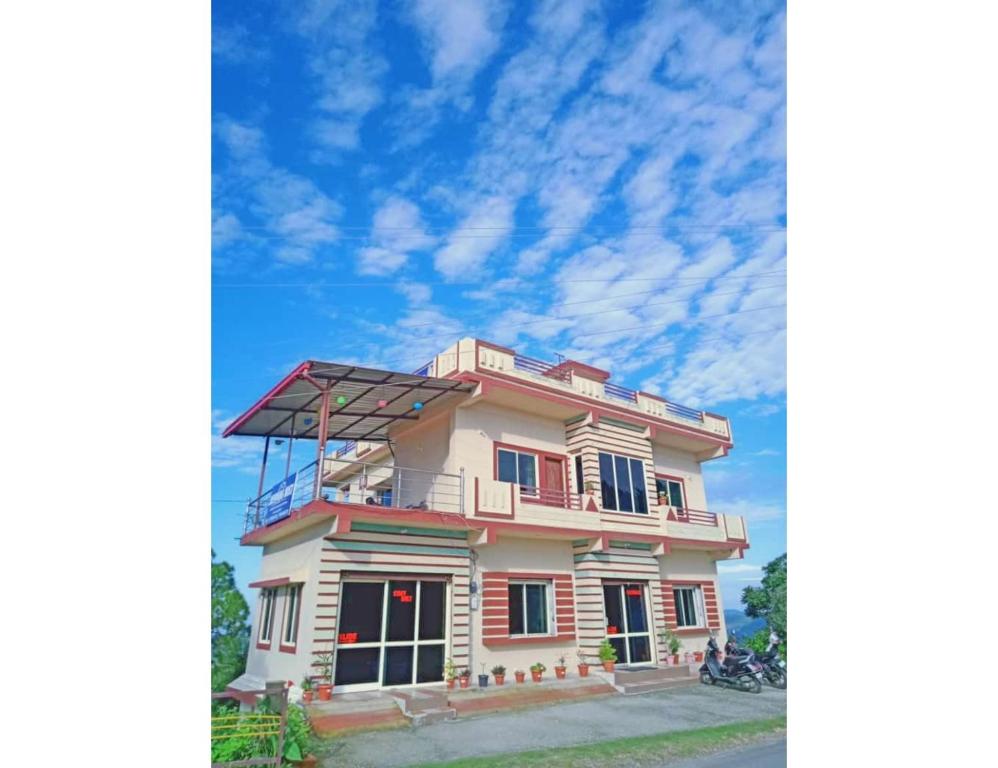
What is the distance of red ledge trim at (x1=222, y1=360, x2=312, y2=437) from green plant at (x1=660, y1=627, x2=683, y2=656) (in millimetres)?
7850

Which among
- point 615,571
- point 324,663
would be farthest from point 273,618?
point 615,571

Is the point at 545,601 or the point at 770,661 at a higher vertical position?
the point at 545,601

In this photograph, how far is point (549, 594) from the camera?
990 cm

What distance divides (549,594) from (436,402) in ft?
12.2

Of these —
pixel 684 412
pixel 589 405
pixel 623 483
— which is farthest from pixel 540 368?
pixel 684 412

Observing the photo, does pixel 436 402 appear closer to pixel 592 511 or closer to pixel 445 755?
pixel 592 511

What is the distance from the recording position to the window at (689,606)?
12.0 m

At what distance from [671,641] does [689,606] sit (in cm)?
187

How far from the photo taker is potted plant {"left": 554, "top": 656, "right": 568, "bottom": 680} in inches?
364

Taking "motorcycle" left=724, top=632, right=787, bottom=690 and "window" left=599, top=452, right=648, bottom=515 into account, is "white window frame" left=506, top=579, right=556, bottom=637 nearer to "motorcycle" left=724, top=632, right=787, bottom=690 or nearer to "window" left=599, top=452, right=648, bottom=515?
"window" left=599, top=452, right=648, bottom=515

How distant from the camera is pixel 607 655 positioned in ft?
31.2

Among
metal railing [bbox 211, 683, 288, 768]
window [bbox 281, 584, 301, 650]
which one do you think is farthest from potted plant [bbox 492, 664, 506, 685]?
metal railing [bbox 211, 683, 288, 768]

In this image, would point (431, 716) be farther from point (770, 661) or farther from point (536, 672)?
point (770, 661)
